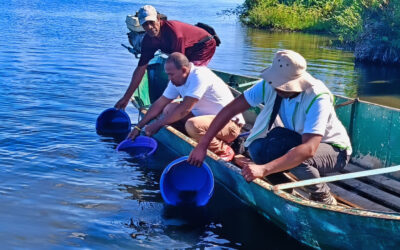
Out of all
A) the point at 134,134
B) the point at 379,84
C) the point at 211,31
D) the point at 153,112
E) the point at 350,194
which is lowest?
the point at 379,84

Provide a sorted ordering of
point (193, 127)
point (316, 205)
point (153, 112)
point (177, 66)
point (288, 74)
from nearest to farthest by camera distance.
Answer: point (316, 205) → point (288, 74) → point (177, 66) → point (193, 127) → point (153, 112)

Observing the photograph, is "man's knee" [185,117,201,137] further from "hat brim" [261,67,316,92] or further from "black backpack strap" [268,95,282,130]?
"hat brim" [261,67,316,92]

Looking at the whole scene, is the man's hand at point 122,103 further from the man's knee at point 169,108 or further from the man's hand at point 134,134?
the man's hand at point 134,134

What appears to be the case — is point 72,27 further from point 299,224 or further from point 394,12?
point 299,224

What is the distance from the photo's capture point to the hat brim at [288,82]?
475 cm

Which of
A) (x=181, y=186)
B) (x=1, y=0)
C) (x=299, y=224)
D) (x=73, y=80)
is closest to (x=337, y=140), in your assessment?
(x=299, y=224)

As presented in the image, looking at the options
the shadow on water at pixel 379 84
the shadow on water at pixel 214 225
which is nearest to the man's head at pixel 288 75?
the shadow on water at pixel 214 225

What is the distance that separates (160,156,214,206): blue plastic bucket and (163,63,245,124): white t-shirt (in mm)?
989

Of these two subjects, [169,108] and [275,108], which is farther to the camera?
[169,108]

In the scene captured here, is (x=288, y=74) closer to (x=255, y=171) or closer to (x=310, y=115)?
(x=310, y=115)

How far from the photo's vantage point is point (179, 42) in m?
7.98

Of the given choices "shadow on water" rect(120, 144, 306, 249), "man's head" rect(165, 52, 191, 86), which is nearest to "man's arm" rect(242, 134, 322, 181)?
"shadow on water" rect(120, 144, 306, 249)

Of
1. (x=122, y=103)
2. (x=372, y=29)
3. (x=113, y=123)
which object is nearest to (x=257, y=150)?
(x=122, y=103)

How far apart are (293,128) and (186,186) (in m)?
1.62
